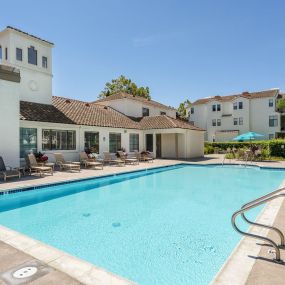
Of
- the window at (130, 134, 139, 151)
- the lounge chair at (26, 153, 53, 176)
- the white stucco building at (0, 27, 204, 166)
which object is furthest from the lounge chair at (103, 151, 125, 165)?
the lounge chair at (26, 153, 53, 176)

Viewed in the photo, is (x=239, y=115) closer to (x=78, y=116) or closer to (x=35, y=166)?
(x=78, y=116)

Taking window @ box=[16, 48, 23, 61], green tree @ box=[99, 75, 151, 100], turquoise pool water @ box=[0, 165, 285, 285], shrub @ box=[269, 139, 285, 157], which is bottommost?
turquoise pool water @ box=[0, 165, 285, 285]

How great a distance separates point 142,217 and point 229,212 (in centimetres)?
315

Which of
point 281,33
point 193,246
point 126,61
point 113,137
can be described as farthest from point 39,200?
point 126,61

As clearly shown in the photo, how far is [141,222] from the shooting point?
7.66m

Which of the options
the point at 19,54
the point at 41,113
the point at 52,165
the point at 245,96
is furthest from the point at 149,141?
the point at 245,96

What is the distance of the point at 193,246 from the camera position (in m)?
5.85

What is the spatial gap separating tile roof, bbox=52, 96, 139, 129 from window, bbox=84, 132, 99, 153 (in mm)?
921

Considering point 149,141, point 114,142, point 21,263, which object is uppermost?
point 149,141

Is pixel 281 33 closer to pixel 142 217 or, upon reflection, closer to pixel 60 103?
pixel 142 217

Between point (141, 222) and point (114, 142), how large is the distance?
1615cm

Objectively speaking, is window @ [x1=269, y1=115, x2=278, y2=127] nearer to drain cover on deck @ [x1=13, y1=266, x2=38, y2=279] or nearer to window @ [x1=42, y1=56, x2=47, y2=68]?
window @ [x1=42, y1=56, x2=47, y2=68]

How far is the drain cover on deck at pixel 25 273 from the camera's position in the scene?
11.4ft

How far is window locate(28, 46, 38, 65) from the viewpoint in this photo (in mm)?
18927
